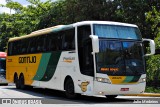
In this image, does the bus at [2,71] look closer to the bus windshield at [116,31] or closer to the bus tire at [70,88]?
the bus tire at [70,88]

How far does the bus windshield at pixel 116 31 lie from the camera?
1486cm

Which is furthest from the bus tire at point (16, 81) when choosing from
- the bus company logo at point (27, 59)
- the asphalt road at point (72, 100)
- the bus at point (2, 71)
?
the bus at point (2, 71)

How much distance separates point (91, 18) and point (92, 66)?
14.3 meters

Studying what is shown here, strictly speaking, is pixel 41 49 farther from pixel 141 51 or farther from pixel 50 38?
pixel 141 51

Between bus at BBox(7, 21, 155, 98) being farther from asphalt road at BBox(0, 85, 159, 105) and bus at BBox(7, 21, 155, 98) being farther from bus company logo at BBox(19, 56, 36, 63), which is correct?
bus company logo at BBox(19, 56, 36, 63)

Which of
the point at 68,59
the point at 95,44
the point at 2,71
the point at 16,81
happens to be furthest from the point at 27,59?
the point at 2,71

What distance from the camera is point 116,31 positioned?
15234 mm

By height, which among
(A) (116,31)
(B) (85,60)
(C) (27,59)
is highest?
(A) (116,31)

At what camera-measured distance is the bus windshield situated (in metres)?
14.9

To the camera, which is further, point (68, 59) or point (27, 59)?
point (27, 59)

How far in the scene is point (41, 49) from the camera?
1969 centimetres

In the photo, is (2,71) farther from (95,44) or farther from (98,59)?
(95,44)

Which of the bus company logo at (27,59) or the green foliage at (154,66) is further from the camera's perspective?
the green foliage at (154,66)

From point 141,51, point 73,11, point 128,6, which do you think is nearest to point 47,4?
point 73,11
